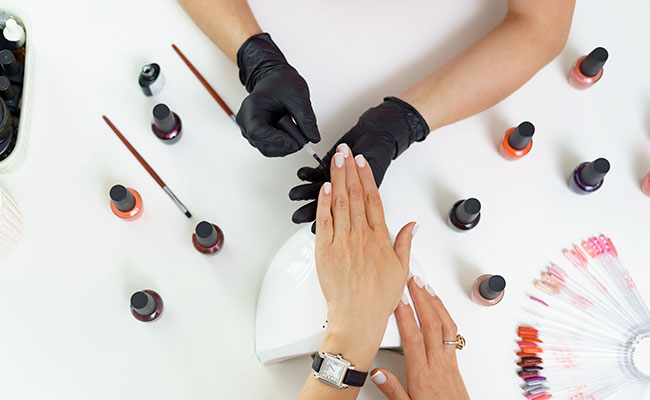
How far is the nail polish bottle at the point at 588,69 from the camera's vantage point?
1.10 metres

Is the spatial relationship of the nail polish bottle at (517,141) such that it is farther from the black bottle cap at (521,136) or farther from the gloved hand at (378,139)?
the gloved hand at (378,139)

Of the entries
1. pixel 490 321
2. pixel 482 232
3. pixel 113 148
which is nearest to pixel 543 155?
pixel 482 232

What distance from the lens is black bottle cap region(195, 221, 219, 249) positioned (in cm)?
94

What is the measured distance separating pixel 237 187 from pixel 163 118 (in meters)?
0.18

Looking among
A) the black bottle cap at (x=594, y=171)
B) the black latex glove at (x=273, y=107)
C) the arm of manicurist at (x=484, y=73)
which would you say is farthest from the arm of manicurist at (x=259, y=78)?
the black bottle cap at (x=594, y=171)

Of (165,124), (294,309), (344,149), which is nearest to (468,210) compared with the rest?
(344,149)

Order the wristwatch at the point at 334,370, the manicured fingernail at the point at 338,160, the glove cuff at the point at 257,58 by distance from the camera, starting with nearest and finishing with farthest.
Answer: the wristwatch at the point at 334,370
the manicured fingernail at the point at 338,160
the glove cuff at the point at 257,58

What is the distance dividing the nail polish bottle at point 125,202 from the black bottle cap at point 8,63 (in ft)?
0.91

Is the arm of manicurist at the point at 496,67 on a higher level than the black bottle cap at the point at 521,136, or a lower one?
higher

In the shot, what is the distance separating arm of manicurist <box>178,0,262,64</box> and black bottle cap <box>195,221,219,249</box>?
1.15 ft

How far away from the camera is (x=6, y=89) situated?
3.12 ft

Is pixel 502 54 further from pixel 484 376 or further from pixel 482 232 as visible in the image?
pixel 484 376

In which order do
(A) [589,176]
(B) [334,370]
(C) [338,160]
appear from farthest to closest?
1. (A) [589,176]
2. (C) [338,160]
3. (B) [334,370]

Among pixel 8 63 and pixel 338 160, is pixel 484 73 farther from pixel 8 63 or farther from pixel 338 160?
pixel 8 63
